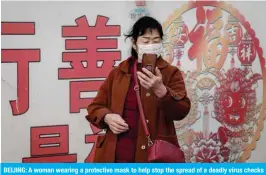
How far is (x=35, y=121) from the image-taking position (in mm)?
3012

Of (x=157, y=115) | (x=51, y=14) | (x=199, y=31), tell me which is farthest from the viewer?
(x=199, y=31)

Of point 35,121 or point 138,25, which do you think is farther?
point 35,121

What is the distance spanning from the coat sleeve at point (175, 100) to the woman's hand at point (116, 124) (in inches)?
7.6

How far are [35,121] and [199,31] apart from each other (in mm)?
1359

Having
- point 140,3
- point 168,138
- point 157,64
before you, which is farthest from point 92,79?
point 168,138

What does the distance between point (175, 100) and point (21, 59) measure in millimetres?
1333

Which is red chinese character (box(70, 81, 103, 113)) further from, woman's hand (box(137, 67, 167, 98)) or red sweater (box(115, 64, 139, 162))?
woman's hand (box(137, 67, 167, 98))

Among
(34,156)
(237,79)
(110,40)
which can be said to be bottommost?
(34,156)

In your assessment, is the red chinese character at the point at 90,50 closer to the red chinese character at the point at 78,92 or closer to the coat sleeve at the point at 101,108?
the red chinese character at the point at 78,92

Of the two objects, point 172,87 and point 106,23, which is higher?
point 106,23

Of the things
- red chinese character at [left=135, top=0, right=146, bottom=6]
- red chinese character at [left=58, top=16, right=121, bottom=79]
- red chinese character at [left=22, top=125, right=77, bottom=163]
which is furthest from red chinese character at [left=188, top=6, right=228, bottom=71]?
red chinese character at [left=22, top=125, right=77, bottom=163]

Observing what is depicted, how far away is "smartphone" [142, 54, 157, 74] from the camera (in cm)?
201

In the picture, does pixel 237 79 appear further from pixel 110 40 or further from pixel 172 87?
pixel 172 87

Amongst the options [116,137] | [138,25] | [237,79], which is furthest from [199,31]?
[116,137]
